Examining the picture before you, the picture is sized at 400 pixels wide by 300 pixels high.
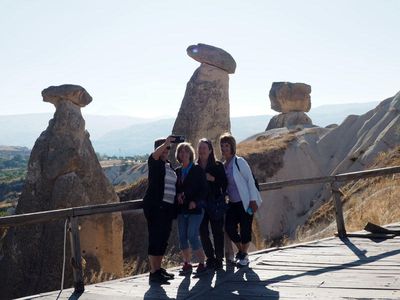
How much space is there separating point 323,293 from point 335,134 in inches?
1087

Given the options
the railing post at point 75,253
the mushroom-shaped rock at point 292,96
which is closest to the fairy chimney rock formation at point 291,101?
the mushroom-shaped rock at point 292,96

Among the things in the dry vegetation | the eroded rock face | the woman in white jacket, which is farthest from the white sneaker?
the eroded rock face

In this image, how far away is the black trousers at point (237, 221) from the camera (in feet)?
21.2

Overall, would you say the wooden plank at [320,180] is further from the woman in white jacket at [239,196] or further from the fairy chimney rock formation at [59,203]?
the fairy chimney rock formation at [59,203]

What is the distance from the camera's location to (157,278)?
5879mm

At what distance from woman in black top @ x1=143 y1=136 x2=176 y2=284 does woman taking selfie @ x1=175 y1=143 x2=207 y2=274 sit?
0.13 meters

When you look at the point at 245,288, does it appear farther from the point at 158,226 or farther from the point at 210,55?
the point at 210,55

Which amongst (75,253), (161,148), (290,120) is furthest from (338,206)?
(290,120)

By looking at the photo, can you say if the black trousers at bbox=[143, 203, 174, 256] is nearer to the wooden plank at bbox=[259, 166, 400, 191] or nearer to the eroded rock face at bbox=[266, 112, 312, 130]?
the wooden plank at bbox=[259, 166, 400, 191]

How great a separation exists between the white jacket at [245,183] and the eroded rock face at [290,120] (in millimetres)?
34042

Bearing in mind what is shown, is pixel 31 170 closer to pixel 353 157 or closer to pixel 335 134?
pixel 353 157

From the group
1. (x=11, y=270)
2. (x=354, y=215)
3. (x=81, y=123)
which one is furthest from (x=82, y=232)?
(x=354, y=215)

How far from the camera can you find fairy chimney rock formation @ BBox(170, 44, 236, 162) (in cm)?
1866

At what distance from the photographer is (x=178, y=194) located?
6039 mm
